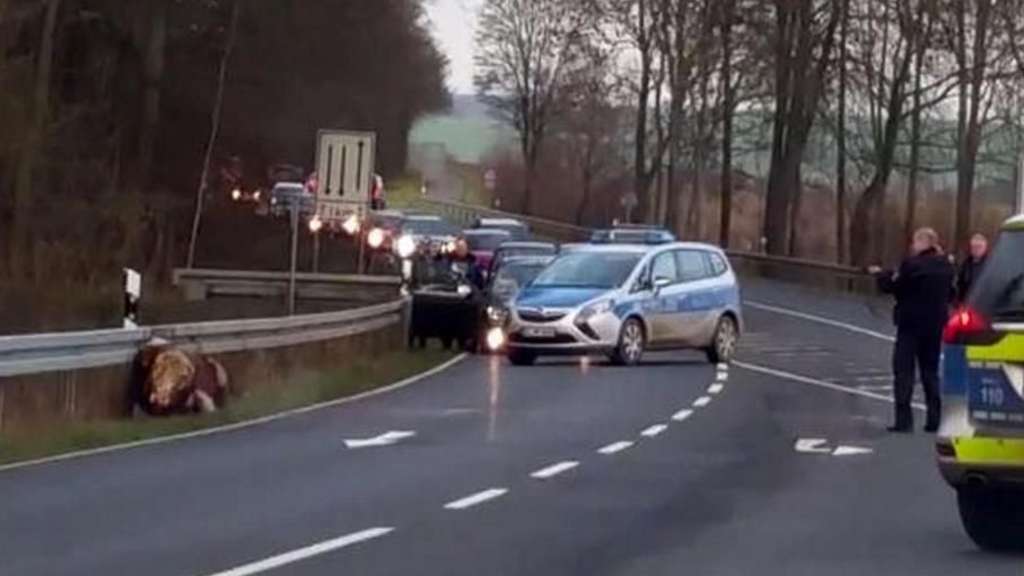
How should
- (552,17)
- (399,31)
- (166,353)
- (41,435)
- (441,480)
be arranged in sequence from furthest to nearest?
(552,17) < (399,31) < (166,353) < (41,435) < (441,480)

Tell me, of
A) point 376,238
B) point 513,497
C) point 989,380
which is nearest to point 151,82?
point 376,238

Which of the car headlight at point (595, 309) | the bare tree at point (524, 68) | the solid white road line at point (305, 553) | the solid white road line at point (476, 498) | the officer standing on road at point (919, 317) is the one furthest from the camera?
the bare tree at point (524, 68)

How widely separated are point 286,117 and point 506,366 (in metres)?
25.7

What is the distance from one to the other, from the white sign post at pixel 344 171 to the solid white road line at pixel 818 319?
38.5ft

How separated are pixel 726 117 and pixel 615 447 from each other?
179 ft

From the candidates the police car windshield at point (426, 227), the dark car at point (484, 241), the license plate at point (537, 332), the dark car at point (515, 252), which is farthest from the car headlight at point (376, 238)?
the license plate at point (537, 332)

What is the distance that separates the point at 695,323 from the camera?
35.7 m

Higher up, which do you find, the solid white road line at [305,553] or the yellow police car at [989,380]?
the yellow police car at [989,380]

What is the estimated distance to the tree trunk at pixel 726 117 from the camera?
226 feet

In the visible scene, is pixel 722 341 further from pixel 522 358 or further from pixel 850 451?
pixel 850 451

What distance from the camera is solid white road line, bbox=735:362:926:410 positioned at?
29.7 metres

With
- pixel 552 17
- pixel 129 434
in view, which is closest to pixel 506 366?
pixel 129 434

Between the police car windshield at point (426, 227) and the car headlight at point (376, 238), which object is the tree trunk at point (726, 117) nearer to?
the police car windshield at point (426, 227)

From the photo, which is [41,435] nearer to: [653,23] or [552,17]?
[653,23]
